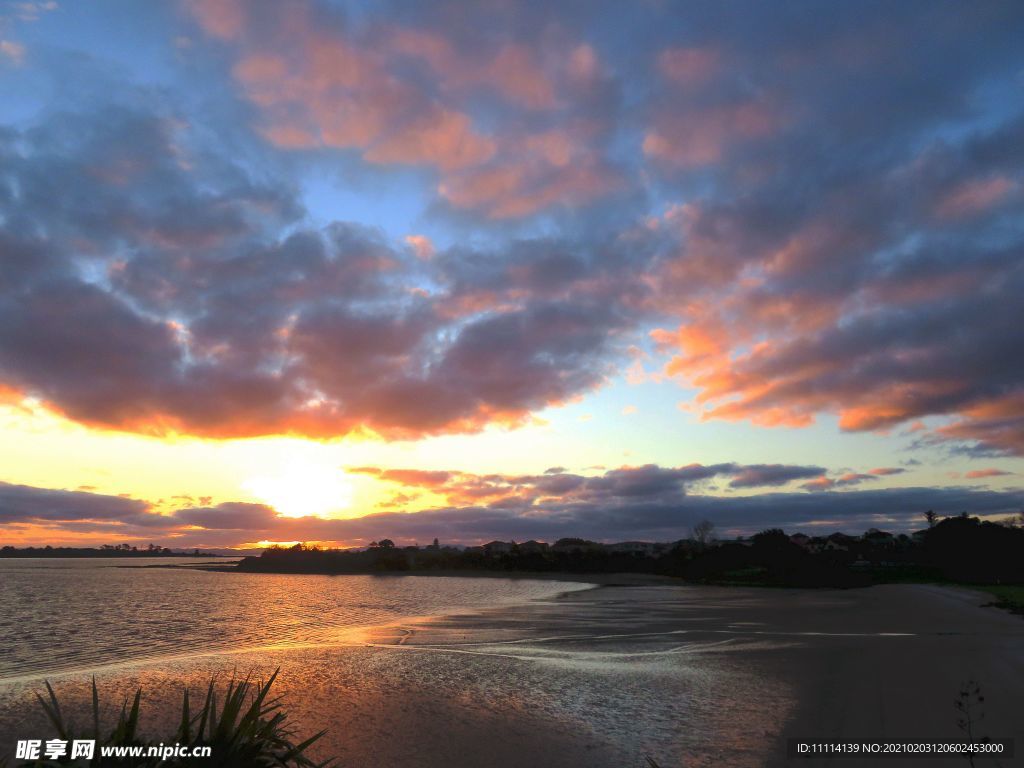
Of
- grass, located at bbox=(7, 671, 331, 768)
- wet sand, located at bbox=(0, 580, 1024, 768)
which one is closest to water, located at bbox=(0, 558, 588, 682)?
wet sand, located at bbox=(0, 580, 1024, 768)

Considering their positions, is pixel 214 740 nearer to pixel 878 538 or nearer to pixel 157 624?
pixel 157 624

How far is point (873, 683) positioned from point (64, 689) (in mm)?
21916

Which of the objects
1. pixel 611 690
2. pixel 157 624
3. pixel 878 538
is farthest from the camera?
pixel 878 538

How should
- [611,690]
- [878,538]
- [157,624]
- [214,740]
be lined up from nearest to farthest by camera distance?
[214,740]
[611,690]
[157,624]
[878,538]

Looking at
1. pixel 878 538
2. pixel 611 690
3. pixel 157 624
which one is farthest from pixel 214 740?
pixel 878 538

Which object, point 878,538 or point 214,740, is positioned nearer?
point 214,740

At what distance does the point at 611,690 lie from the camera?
17156 millimetres

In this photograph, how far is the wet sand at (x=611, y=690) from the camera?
1238 centimetres

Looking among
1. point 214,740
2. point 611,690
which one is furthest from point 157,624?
point 214,740

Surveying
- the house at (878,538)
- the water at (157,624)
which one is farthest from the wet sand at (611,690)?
the house at (878,538)

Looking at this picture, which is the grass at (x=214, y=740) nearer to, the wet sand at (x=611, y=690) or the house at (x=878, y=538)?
the wet sand at (x=611, y=690)

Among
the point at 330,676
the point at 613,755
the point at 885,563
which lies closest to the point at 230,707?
the point at 613,755

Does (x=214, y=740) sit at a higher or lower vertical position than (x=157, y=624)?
higher

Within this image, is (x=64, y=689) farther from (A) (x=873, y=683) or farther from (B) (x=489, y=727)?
(A) (x=873, y=683)
